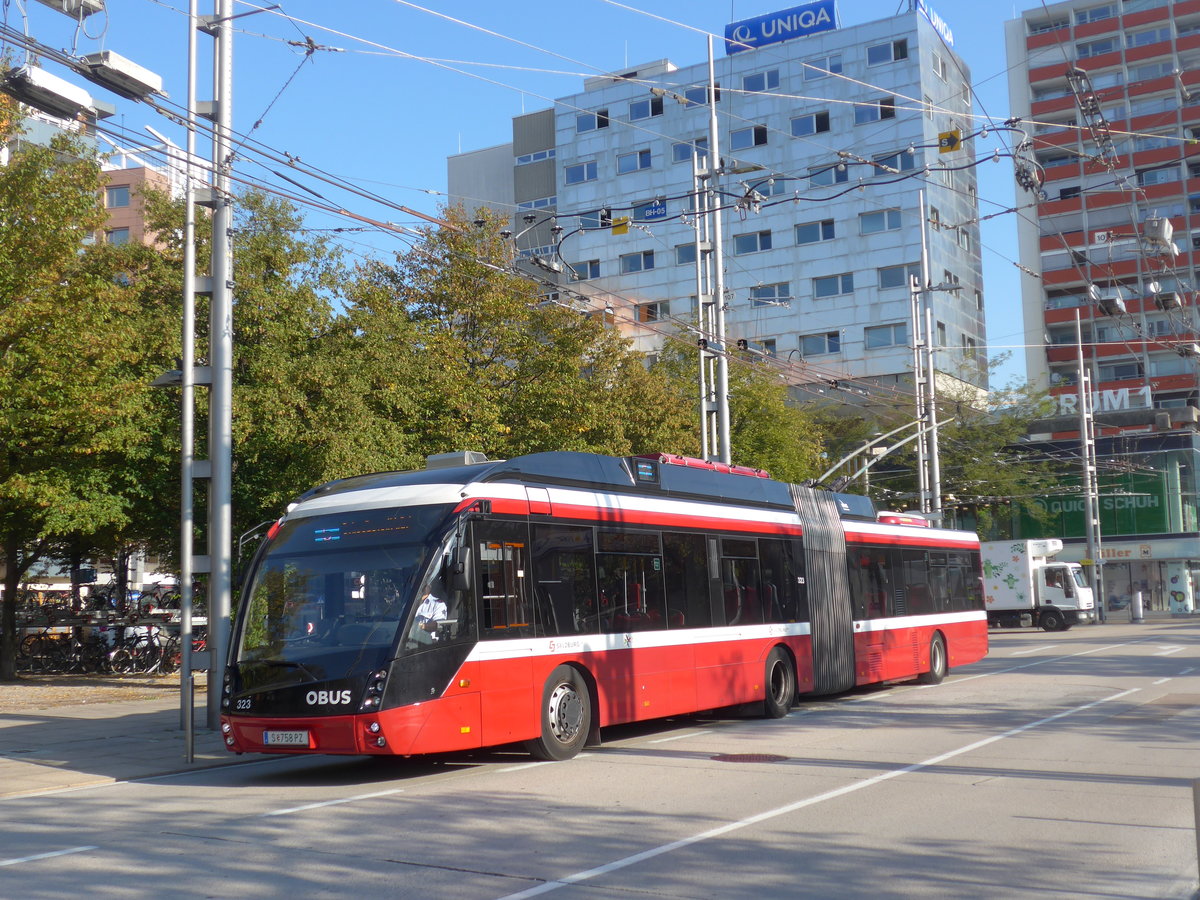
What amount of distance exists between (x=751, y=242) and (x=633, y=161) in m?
8.95

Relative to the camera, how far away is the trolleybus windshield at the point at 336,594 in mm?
11602

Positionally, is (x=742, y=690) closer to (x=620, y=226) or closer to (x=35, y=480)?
(x=620, y=226)

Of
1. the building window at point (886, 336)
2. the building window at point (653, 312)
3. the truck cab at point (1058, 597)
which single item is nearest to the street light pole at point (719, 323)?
the truck cab at point (1058, 597)

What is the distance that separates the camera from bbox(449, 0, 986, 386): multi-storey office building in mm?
68250

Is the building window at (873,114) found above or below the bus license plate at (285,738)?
above

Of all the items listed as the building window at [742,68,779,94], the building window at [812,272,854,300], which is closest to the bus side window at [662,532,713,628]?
the building window at [812,272,854,300]

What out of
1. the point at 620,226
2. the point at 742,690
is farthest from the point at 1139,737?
the point at 620,226

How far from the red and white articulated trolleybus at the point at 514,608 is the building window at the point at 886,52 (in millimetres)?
56488

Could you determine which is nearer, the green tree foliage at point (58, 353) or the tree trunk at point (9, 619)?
the green tree foliage at point (58, 353)

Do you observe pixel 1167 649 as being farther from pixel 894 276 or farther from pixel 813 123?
pixel 813 123

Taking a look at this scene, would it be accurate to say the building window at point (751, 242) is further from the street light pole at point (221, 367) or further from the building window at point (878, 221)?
the street light pole at point (221, 367)

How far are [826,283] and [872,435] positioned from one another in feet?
57.8

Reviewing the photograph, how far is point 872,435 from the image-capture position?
56.1 m

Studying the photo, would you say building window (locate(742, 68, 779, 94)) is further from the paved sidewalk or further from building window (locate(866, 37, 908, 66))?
the paved sidewalk
